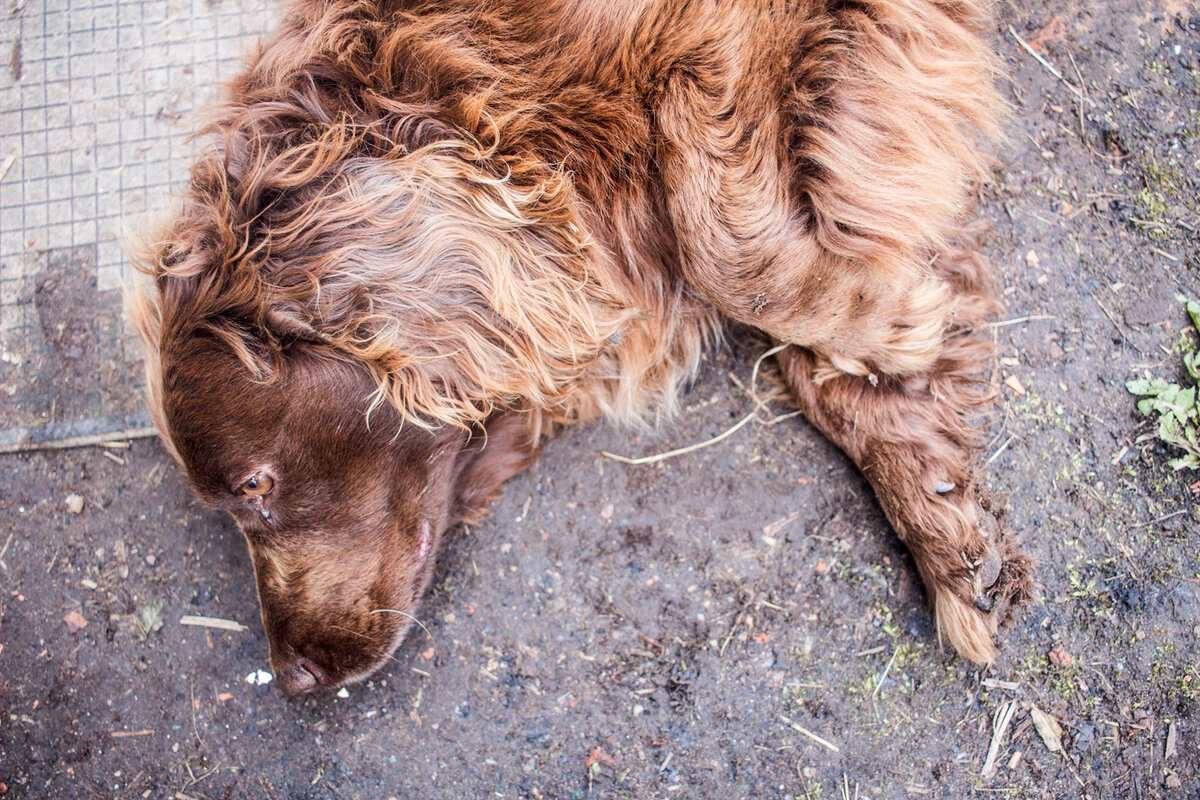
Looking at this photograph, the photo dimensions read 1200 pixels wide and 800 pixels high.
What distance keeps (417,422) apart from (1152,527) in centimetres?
276

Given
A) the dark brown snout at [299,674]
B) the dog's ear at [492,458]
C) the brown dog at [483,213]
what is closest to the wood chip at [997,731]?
the brown dog at [483,213]

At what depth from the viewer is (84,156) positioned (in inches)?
129

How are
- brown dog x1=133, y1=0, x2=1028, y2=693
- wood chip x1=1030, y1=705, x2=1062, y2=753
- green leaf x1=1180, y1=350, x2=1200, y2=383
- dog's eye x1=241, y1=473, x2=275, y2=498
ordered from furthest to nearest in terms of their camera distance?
green leaf x1=1180, y1=350, x2=1200, y2=383
wood chip x1=1030, y1=705, x2=1062, y2=753
dog's eye x1=241, y1=473, x2=275, y2=498
brown dog x1=133, y1=0, x2=1028, y2=693

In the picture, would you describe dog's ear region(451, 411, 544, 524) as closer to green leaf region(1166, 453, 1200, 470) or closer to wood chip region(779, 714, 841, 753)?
wood chip region(779, 714, 841, 753)

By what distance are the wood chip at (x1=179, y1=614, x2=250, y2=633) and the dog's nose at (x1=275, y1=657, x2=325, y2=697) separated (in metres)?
0.49

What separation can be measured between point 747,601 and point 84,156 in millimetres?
3437

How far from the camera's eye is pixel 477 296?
2375 mm

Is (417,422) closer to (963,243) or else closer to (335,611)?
(335,611)

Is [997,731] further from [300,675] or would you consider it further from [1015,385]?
[300,675]

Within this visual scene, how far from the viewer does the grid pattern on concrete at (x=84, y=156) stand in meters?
3.19

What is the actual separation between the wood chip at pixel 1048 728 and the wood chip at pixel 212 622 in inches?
121

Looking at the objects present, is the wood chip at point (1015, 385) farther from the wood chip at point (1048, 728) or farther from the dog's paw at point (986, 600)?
the wood chip at point (1048, 728)

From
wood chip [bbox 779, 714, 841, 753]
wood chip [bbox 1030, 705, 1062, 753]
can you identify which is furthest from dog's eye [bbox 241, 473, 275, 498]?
wood chip [bbox 1030, 705, 1062, 753]

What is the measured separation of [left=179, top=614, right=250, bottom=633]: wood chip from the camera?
9.89ft
